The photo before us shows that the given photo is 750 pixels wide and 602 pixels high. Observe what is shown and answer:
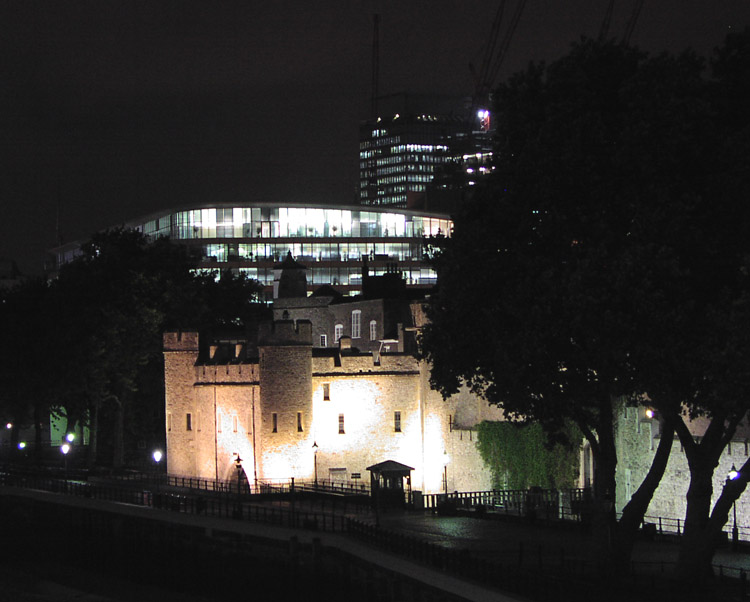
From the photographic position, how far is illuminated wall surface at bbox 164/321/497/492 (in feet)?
193

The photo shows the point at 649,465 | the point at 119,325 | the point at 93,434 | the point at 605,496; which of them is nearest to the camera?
the point at 605,496

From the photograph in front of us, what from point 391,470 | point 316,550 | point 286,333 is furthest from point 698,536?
point 286,333

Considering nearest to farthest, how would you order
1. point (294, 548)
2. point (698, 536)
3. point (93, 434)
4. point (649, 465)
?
point (698, 536)
point (294, 548)
point (649, 465)
point (93, 434)

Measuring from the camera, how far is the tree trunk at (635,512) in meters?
33.8

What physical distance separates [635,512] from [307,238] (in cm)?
10733

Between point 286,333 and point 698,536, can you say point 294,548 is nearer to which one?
point 698,536

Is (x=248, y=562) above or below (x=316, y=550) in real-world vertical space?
below

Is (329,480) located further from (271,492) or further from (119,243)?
(119,243)

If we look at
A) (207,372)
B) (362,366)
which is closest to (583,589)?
(362,366)

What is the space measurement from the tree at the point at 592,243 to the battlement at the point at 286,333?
955 inches

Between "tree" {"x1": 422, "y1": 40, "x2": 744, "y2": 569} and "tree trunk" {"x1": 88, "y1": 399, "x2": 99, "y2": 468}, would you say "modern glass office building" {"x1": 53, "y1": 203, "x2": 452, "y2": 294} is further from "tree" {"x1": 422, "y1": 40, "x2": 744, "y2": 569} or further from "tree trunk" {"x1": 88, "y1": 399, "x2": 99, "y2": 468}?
"tree" {"x1": 422, "y1": 40, "x2": 744, "y2": 569}

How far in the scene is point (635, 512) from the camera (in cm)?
3425

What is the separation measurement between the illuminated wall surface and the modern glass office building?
76.0 meters

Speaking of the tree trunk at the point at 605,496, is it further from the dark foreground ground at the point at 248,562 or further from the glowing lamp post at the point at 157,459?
the glowing lamp post at the point at 157,459
